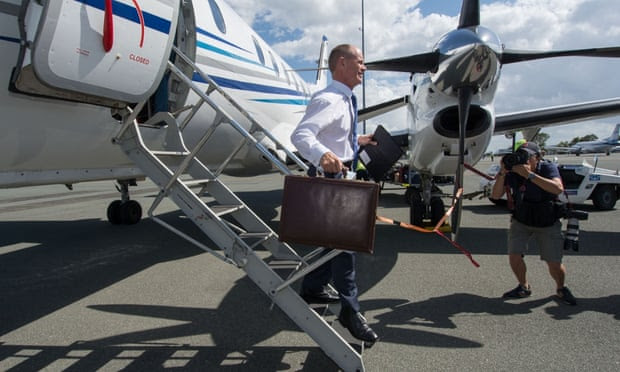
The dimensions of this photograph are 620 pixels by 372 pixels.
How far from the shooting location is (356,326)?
2.54 meters

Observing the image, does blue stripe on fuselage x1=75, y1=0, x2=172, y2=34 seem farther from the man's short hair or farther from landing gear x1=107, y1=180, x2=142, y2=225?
landing gear x1=107, y1=180, x2=142, y2=225

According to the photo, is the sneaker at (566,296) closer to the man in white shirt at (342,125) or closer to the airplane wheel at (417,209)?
the man in white shirt at (342,125)

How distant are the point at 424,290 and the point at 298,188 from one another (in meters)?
2.56

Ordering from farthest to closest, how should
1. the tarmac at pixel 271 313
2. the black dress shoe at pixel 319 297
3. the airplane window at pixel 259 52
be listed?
the airplane window at pixel 259 52 → the black dress shoe at pixel 319 297 → the tarmac at pixel 271 313

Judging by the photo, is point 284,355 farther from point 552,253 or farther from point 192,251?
point 192,251

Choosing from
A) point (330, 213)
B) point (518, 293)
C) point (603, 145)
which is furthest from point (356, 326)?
point (603, 145)

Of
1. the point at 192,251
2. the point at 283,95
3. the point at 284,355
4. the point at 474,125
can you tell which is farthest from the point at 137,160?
the point at 283,95

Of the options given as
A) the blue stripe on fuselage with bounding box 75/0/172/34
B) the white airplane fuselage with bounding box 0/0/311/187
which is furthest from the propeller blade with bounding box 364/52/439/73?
the blue stripe on fuselage with bounding box 75/0/172/34

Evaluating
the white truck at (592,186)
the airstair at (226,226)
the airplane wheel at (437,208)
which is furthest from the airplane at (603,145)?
the airstair at (226,226)

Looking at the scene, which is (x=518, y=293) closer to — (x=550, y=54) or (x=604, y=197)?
(x=550, y=54)

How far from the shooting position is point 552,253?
3832 mm

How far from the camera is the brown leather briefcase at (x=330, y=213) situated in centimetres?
216

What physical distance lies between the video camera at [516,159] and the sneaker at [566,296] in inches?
49.8

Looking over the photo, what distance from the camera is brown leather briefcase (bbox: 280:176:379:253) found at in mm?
2164
